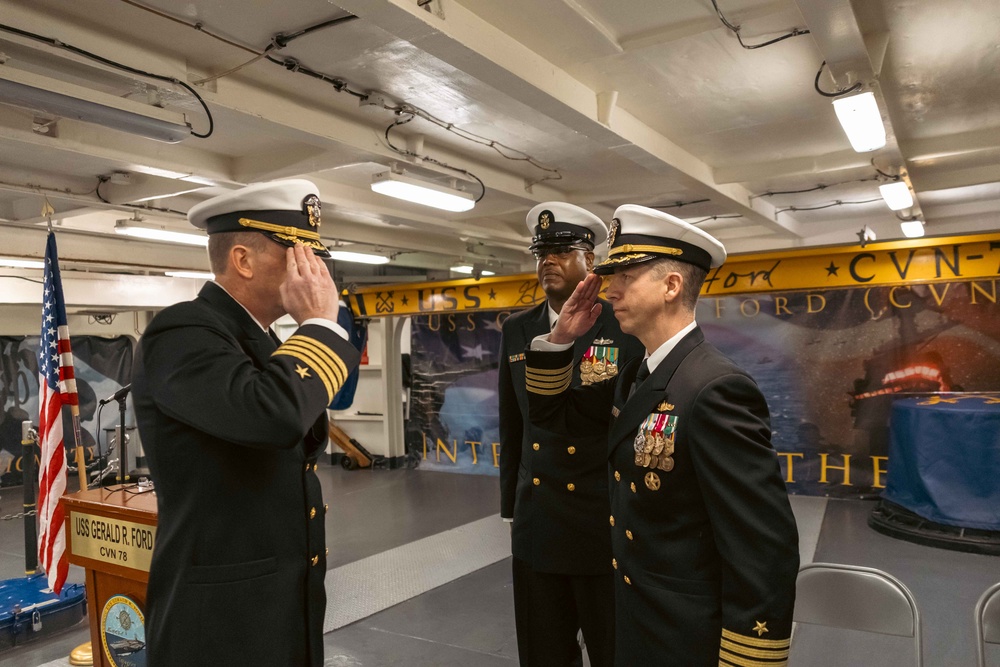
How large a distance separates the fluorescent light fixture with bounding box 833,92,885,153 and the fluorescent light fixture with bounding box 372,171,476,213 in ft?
9.97

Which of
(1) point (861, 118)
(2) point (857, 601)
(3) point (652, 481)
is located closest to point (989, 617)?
(2) point (857, 601)

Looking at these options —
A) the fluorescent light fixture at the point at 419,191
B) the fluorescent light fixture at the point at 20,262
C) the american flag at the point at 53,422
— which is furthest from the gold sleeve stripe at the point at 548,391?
the fluorescent light fixture at the point at 20,262

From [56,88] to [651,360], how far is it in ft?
11.2

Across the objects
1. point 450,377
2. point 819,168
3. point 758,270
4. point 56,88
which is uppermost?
point 819,168

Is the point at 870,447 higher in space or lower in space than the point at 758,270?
lower

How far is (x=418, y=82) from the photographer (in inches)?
185

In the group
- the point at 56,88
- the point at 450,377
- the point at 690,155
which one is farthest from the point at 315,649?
the point at 450,377

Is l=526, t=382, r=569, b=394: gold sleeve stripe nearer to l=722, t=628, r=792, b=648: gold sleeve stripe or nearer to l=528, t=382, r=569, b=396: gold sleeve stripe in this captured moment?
l=528, t=382, r=569, b=396: gold sleeve stripe

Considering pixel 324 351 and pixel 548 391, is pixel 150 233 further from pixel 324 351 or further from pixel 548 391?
pixel 324 351

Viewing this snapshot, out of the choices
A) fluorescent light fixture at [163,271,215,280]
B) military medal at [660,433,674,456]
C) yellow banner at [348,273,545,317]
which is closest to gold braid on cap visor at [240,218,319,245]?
military medal at [660,433,674,456]

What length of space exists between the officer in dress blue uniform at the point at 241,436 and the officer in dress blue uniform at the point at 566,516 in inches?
38.3

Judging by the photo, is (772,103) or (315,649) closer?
(315,649)

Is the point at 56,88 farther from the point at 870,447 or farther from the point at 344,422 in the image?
the point at 344,422

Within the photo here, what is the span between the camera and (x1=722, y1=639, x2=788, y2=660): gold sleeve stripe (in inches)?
58.9
